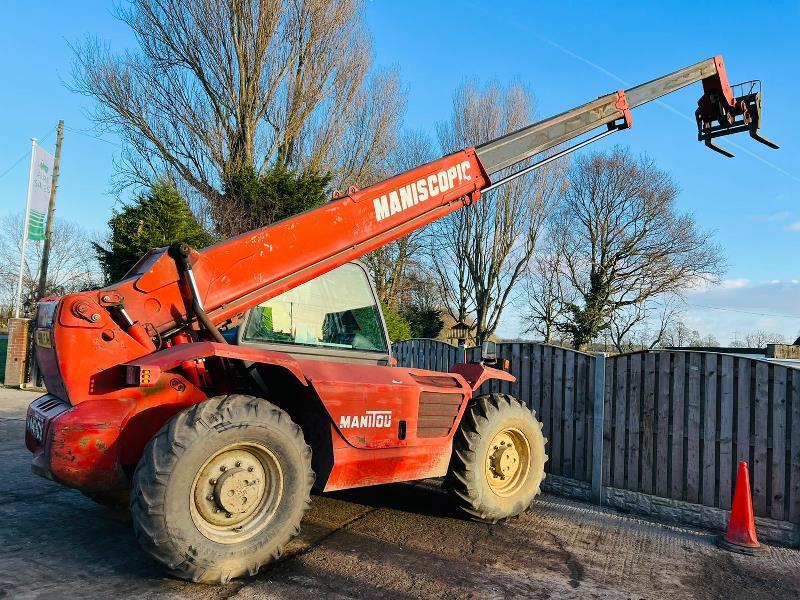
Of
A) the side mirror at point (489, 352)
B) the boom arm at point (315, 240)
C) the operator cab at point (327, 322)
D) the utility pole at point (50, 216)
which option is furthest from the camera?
the utility pole at point (50, 216)

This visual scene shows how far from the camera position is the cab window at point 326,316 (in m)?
4.76

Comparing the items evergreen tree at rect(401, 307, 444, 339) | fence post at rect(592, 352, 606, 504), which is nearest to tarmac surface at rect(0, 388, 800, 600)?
fence post at rect(592, 352, 606, 504)

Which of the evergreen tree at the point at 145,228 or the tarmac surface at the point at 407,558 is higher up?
the evergreen tree at the point at 145,228

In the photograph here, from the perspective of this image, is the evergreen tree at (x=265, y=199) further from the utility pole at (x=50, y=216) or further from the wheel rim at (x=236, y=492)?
the wheel rim at (x=236, y=492)

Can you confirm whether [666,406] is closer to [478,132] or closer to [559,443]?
[559,443]

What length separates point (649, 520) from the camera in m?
5.88

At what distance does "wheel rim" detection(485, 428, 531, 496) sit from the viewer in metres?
5.46

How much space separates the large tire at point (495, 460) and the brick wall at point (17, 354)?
13.3 meters

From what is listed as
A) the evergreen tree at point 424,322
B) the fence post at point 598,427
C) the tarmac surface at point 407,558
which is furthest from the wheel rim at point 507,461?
the evergreen tree at point 424,322

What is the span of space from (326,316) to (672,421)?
383 centimetres

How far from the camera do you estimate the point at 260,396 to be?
4488 millimetres

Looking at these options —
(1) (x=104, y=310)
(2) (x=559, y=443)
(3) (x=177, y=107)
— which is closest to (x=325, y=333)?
(1) (x=104, y=310)

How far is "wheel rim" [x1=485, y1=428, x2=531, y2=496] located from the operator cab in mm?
1400

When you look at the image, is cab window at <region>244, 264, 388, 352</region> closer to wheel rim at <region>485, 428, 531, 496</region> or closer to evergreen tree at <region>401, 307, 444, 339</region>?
wheel rim at <region>485, 428, 531, 496</region>
